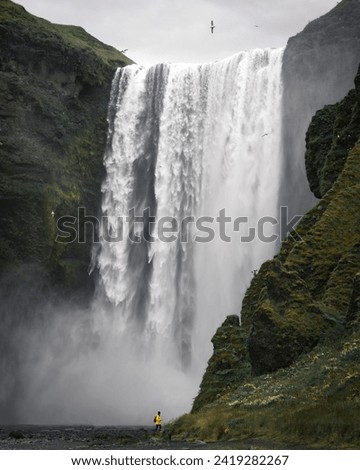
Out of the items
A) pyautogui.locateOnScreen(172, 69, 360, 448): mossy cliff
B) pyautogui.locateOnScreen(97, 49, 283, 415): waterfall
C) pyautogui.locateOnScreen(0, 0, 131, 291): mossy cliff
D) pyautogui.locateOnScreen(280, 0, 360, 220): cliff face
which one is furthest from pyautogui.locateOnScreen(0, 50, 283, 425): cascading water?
pyautogui.locateOnScreen(172, 69, 360, 448): mossy cliff

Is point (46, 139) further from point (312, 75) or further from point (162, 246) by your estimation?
point (312, 75)

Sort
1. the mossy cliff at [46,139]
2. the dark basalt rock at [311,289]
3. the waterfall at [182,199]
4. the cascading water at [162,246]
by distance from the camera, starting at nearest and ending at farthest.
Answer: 1. the dark basalt rock at [311,289]
2. the cascading water at [162,246]
3. the waterfall at [182,199]
4. the mossy cliff at [46,139]

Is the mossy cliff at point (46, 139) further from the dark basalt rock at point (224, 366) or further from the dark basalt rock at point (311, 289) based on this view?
the dark basalt rock at point (224, 366)

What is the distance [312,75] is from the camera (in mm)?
62094

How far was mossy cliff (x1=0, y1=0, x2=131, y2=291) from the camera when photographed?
61.4m

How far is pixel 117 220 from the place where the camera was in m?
65.9

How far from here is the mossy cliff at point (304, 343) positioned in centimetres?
1827

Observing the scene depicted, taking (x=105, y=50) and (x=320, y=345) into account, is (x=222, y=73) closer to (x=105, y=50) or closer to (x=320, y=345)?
(x=105, y=50)

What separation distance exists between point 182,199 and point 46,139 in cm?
1391

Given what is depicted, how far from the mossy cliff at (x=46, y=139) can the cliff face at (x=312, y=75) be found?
60.2 feet

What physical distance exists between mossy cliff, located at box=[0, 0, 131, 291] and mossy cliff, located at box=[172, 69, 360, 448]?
31764mm

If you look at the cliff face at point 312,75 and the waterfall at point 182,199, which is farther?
the cliff face at point 312,75

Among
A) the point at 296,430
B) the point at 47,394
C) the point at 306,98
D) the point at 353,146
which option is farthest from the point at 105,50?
the point at 296,430
